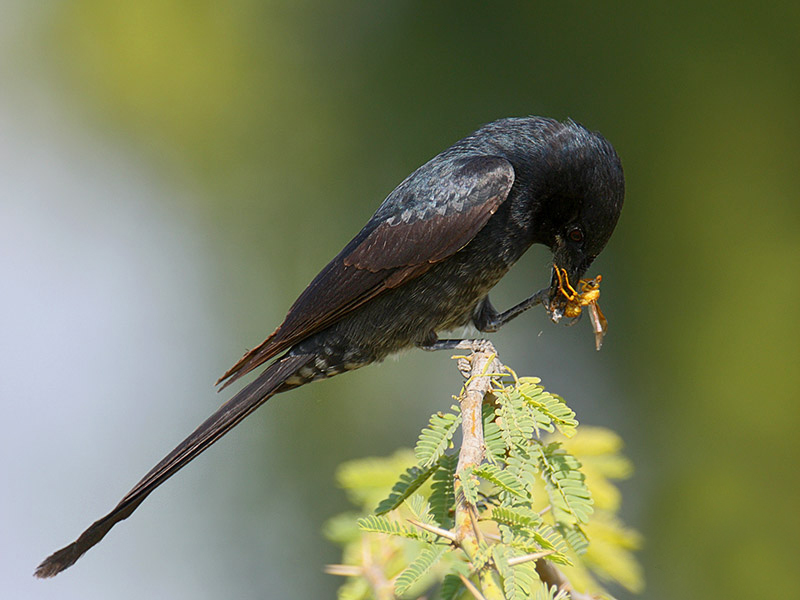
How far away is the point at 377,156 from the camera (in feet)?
17.2

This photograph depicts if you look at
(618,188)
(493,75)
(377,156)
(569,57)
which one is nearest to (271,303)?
(377,156)

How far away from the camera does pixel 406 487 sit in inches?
83.2

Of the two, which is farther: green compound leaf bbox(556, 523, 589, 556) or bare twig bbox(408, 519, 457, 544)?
green compound leaf bbox(556, 523, 589, 556)

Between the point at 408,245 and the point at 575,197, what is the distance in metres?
0.66

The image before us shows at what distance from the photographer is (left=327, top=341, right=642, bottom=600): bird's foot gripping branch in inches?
63.6

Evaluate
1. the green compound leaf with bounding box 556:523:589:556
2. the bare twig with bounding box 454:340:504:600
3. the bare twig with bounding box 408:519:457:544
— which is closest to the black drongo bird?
the bare twig with bounding box 454:340:504:600

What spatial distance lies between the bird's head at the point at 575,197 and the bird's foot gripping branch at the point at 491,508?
540 mm

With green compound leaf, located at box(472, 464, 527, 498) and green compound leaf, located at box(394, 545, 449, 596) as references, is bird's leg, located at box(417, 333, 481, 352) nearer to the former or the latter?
green compound leaf, located at box(472, 464, 527, 498)

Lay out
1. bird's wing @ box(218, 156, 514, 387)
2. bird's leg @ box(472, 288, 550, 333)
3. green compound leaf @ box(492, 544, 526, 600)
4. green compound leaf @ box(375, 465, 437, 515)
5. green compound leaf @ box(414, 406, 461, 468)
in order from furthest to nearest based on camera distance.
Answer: bird's leg @ box(472, 288, 550, 333), bird's wing @ box(218, 156, 514, 387), green compound leaf @ box(375, 465, 437, 515), green compound leaf @ box(414, 406, 461, 468), green compound leaf @ box(492, 544, 526, 600)

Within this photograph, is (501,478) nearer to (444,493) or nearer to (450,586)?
(450,586)

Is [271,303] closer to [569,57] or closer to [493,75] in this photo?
[493,75]

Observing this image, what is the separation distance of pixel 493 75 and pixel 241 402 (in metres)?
3.10

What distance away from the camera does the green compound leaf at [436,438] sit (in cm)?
195

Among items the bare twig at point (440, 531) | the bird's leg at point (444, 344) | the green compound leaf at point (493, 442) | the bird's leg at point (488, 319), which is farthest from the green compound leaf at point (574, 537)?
the bird's leg at point (488, 319)
